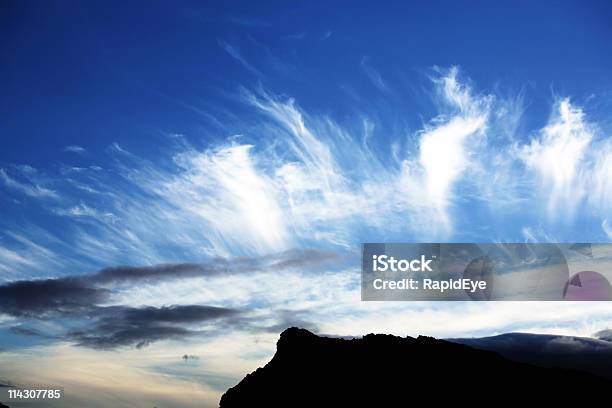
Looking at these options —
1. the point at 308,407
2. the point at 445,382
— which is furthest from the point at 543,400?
the point at 308,407

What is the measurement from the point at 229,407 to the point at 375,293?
131 m

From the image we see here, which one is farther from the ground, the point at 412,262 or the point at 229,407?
the point at 412,262

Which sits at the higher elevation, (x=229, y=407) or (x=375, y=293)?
(x=375, y=293)

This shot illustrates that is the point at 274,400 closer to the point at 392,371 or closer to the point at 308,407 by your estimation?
the point at 308,407

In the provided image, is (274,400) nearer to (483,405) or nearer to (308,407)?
(308,407)

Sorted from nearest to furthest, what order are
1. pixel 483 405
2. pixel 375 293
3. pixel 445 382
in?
pixel 375 293 < pixel 483 405 < pixel 445 382

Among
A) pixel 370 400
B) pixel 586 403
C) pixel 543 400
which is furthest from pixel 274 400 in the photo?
pixel 586 403

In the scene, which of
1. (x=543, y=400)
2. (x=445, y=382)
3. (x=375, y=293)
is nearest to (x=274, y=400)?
(x=445, y=382)

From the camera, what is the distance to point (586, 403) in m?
190

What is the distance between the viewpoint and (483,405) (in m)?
179

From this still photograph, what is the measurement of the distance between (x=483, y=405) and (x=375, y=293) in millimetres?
113988

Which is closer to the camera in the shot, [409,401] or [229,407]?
[409,401]

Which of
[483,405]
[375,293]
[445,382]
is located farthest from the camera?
[445,382]

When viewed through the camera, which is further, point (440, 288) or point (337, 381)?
point (337, 381)
